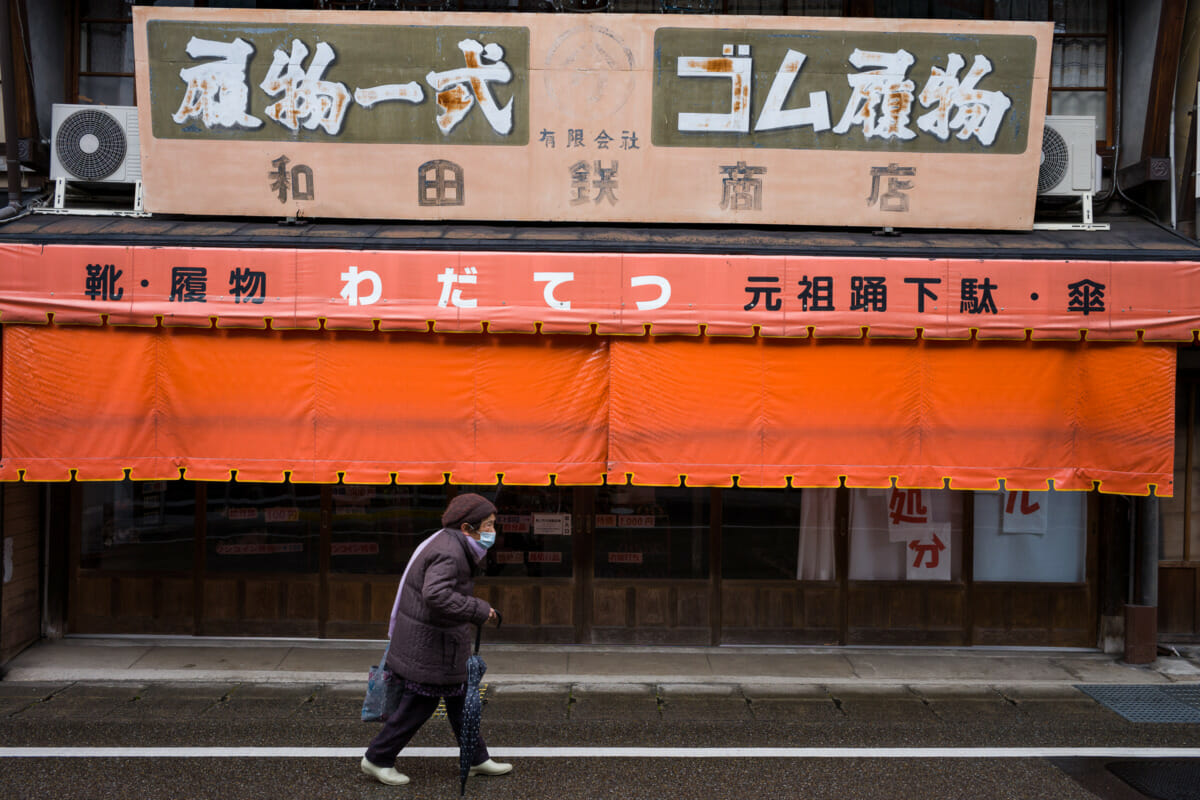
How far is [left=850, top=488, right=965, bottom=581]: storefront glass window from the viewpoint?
8938 millimetres

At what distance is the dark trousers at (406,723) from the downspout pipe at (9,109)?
6535mm

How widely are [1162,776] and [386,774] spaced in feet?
18.2

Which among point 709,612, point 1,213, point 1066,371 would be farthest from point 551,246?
point 1,213

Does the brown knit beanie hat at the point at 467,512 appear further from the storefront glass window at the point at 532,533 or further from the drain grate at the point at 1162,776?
the drain grate at the point at 1162,776

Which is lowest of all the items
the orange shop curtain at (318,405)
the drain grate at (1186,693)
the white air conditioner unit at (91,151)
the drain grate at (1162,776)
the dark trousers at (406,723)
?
the drain grate at (1186,693)

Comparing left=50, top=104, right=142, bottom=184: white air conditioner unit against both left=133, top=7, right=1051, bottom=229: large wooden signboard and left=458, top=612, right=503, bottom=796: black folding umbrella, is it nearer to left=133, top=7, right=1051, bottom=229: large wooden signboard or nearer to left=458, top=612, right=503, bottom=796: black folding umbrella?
left=133, top=7, right=1051, bottom=229: large wooden signboard

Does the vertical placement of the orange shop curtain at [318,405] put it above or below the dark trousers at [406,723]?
above

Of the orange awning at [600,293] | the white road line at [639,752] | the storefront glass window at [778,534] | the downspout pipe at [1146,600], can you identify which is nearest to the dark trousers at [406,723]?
the white road line at [639,752]

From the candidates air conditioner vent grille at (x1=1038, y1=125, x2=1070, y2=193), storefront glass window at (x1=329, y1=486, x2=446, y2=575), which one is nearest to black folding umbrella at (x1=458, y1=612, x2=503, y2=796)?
storefront glass window at (x1=329, y1=486, x2=446, y2=575)

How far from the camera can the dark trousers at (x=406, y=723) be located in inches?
214

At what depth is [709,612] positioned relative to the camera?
8.80 meters

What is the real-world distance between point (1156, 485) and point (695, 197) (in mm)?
4958

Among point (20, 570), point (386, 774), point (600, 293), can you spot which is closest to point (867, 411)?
point (600, 293)

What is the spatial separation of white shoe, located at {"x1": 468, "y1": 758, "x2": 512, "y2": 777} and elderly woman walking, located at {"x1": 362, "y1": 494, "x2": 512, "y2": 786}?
353 mm
